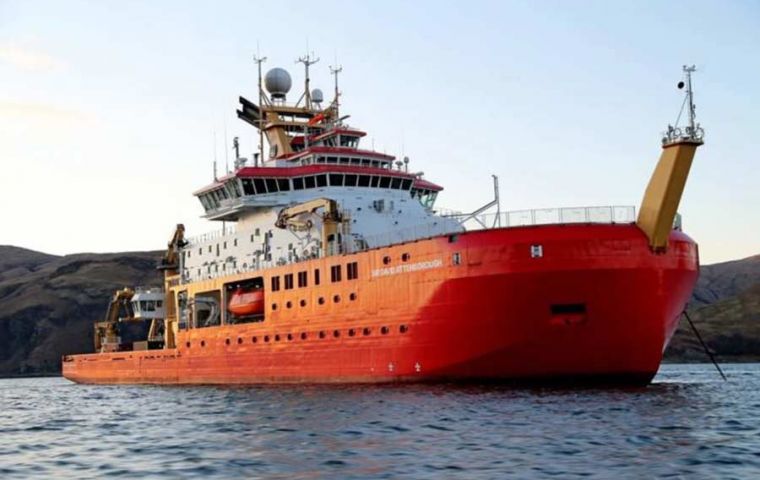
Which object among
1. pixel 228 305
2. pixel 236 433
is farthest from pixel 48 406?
pixel 236 433

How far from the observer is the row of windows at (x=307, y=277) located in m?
37.1

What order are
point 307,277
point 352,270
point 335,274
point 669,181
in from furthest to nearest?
point 307,277, point 335,274, point 352,270, point 669,181

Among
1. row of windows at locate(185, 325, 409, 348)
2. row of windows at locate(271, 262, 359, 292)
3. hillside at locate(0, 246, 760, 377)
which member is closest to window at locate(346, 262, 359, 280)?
row of windows at locate(271, 262, 359, 292)

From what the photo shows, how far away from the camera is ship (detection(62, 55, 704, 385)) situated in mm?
31141

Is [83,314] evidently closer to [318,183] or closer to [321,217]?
[318,183]

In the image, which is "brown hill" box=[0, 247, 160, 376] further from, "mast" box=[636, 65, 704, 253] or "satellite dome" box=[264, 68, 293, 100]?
"mast" box=[636, 65, 704, 253]

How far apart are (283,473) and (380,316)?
19073 mm

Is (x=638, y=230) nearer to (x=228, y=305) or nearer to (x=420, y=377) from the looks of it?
(x=420, y=377)

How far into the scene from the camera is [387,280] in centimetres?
3541

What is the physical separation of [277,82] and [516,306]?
2703cm

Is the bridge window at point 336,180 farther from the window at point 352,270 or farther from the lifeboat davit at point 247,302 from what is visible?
the window at point 352,270

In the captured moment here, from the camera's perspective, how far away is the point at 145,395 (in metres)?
42.1

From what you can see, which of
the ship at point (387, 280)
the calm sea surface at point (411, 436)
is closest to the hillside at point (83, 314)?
the ship at point (387, 280)

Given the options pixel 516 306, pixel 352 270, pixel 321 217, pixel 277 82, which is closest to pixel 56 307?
pixel 277 82
